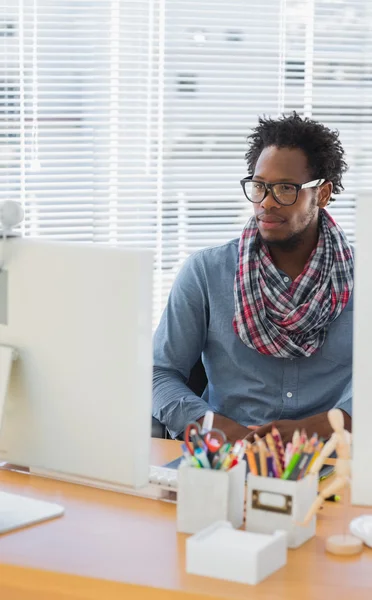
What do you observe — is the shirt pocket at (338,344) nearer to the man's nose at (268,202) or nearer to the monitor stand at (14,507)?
the man's nose at (268,202)

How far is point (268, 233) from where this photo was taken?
2.40 meters

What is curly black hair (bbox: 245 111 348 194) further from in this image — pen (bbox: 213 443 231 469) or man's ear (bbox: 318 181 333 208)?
pen (bbox: 213 443 231 469)

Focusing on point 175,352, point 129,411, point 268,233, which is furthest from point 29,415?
point 268,233

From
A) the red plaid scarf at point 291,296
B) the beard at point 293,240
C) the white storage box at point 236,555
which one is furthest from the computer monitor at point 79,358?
the beard at point 293,240

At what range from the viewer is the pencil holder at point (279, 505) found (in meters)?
1.42

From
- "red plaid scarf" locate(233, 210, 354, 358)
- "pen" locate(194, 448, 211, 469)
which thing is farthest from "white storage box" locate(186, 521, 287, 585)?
"red plaid scarf" locate(233, 210, 354, 358)

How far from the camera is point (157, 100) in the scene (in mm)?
3439

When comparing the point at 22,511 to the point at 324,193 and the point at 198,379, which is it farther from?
the point at 324,193

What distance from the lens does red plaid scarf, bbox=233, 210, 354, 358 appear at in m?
2.35

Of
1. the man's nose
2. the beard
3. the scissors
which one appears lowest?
the scissors

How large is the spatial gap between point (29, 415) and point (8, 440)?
6 cm

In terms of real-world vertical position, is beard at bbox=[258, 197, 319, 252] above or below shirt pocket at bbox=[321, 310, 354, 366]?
above

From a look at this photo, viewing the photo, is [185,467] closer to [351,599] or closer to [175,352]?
[351,599]

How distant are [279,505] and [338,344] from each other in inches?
39.3
